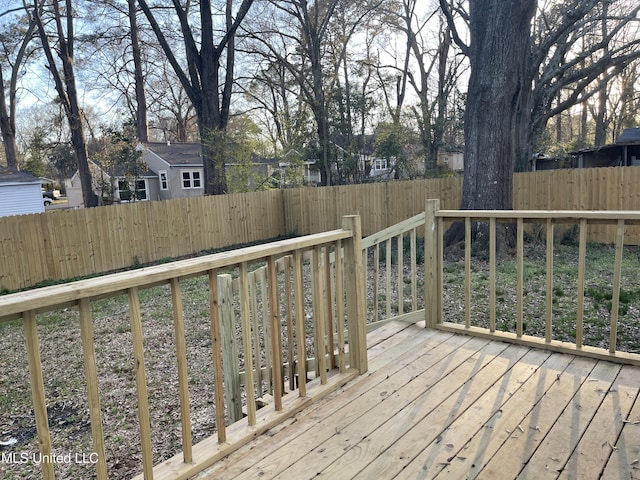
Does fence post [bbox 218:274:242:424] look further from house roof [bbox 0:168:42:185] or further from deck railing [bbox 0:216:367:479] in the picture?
house roof [bbox 0:168:42:185]

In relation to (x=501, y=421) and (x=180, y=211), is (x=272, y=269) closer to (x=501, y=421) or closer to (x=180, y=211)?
(x=501, y=421)

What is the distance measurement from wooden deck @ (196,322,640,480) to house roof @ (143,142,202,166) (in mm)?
21631

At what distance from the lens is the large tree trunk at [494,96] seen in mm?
6879

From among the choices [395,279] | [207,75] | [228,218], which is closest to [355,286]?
[395,279]

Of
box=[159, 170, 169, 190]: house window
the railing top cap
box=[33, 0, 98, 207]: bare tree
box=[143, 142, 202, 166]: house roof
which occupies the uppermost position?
box=[33, 0, 98, 207]: bare tree

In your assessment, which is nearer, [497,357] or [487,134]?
[497,357]

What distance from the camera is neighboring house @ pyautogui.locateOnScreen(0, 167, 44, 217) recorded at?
51.8 feet

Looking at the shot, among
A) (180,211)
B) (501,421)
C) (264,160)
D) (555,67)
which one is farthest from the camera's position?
(264,160)

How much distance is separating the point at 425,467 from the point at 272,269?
105cm

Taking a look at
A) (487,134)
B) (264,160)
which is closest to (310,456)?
(487,134)

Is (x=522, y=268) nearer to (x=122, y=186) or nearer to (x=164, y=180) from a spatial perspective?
(x=122, y=186)

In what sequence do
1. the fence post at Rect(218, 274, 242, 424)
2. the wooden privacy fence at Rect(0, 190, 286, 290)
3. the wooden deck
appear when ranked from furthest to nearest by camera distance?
the wooden privacy fence at Rect(0, 190, 286, 290) → the fence post at Rect(218, 274, 242, 424) → the wooden deck

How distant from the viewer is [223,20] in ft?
50.8

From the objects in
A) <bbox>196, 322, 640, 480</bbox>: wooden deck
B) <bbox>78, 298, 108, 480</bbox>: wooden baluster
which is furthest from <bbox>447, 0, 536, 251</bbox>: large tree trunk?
<bbox>78, 298, 108, 480</bbox>: wooden baluster
